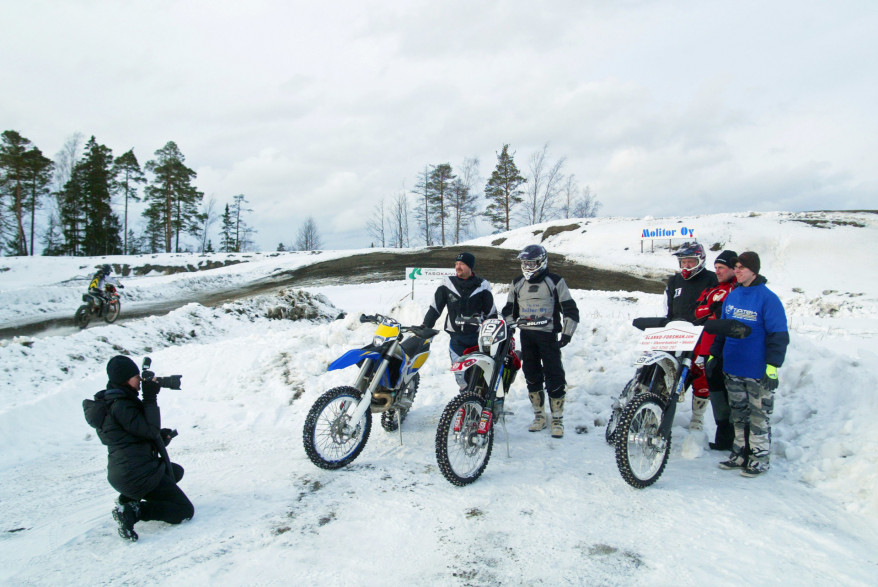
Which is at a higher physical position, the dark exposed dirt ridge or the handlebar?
the dark exposed dirt ridge

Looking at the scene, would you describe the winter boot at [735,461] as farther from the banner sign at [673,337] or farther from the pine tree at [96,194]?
the pine tree at [96,194]

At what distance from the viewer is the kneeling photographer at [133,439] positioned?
11.0 feet

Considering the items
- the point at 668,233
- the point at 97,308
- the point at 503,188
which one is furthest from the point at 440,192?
the point at 97,308

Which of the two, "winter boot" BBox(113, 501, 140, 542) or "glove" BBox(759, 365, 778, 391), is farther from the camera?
"glove" BBox(759, 365, 778, 391)

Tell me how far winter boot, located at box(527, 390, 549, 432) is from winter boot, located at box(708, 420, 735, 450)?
1734 mm

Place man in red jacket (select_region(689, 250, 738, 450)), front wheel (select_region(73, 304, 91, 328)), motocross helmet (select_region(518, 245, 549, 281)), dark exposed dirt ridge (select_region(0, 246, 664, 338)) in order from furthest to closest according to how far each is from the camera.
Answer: dark exposed dirt ridge (select_region(0, 246, 664, 338)) < front wheel (select_region(73, 304, 91, 328)) < motocross helmet (select_region(518, 245, 549, 281)) < man in red jacket (select_region(689, 250, 738, 450))

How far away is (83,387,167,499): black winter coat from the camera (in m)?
3.35

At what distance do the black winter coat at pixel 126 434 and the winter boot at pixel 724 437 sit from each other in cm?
512

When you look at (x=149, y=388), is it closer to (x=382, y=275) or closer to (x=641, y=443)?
(x=641, y=443)

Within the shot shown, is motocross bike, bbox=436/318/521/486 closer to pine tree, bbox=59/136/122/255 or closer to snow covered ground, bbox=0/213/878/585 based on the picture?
snow covered ground, bbox=0/213/878/585

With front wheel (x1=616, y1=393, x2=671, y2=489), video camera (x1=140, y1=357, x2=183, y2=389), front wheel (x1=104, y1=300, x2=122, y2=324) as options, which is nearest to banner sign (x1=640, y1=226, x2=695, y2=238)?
front wheel (x1=104, y1=300, x2=122, y2=324)

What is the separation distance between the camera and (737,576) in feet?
9.19

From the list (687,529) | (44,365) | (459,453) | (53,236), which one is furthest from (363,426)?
(53,236)

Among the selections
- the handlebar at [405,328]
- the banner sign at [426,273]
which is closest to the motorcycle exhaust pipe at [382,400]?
the handlebar at [405,328]
